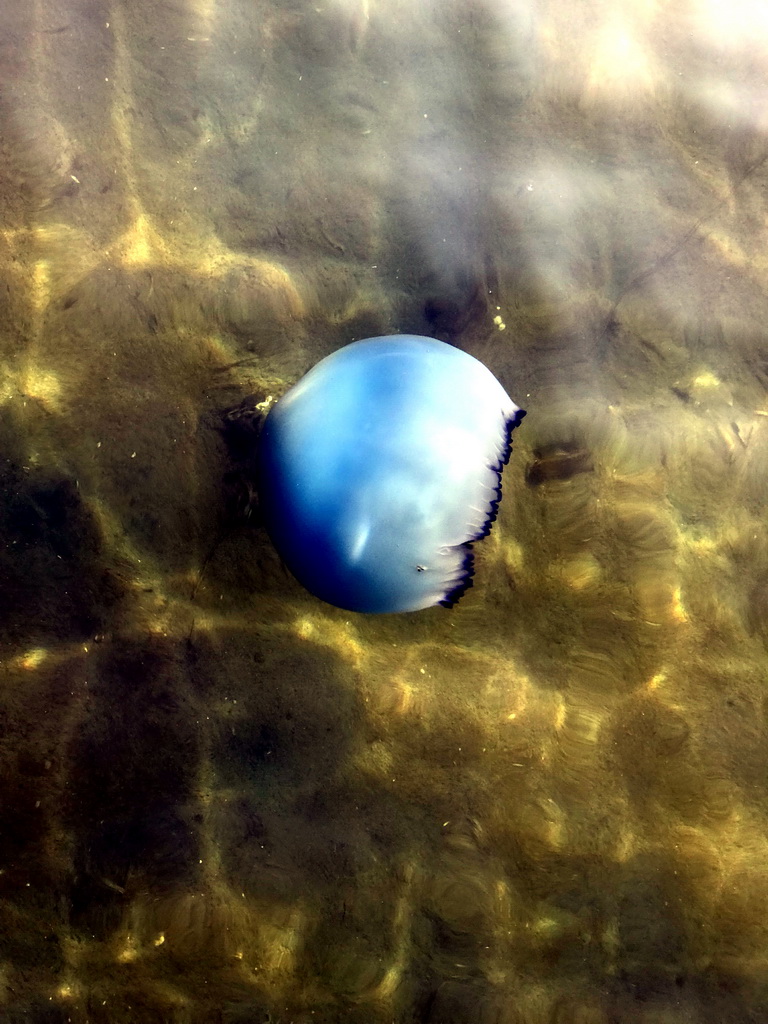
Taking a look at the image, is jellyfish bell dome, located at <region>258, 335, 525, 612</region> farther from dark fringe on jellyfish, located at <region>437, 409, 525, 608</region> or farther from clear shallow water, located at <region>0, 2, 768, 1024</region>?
clear shallow water, located at <region>0, 2, 768, 1024</region>

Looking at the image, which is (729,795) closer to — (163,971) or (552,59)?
(163,971)

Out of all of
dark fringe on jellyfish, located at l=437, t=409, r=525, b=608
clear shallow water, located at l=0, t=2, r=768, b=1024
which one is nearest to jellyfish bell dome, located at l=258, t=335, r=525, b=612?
dark fringe on jellyfish, located at l=437, t=409, r=525, b=608

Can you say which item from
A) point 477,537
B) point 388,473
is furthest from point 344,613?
point 388,473

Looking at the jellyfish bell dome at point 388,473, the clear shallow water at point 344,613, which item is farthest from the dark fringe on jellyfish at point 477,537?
the clear shallow water at point 344,613

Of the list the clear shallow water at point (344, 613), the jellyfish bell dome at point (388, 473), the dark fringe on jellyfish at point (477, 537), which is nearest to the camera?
the jellyfish bell dome at point (388, 473)

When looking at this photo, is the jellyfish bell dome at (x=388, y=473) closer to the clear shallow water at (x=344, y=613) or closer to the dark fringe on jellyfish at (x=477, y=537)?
the dark fringe on jellyfish at (x=477, y=537)

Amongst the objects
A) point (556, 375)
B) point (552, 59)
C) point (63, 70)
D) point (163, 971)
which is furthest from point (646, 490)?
point (63, 70)

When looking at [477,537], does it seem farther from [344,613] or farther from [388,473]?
[344,613]

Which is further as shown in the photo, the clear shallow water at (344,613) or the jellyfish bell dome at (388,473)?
the clear shallow water at (344,613)
